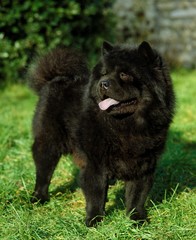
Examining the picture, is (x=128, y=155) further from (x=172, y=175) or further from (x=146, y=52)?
(x=172, y=175)

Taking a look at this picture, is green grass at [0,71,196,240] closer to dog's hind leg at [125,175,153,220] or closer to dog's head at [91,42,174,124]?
dog's hind leg at [125,175,153,220]

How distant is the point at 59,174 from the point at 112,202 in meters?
0.94

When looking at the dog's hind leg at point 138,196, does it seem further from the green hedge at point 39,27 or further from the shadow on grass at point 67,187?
the green hedge at point 39,27

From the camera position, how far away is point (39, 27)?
893 cm

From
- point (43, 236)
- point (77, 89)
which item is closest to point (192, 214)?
point (43, 236)

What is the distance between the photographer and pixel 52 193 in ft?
15.3

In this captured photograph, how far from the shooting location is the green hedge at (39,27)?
8.83 metres

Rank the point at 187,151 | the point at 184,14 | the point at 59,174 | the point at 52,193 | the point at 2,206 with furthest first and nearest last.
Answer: the point at 184,14
the point at 187,151
the point at 59,174
the point at 52,193
the point at 2,206

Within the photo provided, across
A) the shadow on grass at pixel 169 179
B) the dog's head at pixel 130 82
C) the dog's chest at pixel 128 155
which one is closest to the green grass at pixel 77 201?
the shadow on grass at pixel 169 179

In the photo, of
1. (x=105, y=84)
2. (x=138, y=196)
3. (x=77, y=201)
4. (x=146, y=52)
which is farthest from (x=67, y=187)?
(x=146, y=52)

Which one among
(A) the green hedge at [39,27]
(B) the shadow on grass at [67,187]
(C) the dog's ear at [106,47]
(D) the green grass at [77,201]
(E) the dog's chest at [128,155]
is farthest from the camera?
(A) the green hedge at [39,27]

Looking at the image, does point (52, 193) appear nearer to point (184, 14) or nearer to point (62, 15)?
point (62, 15)

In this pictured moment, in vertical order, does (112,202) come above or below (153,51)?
below

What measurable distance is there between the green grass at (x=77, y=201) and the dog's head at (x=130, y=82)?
0.67 metres
